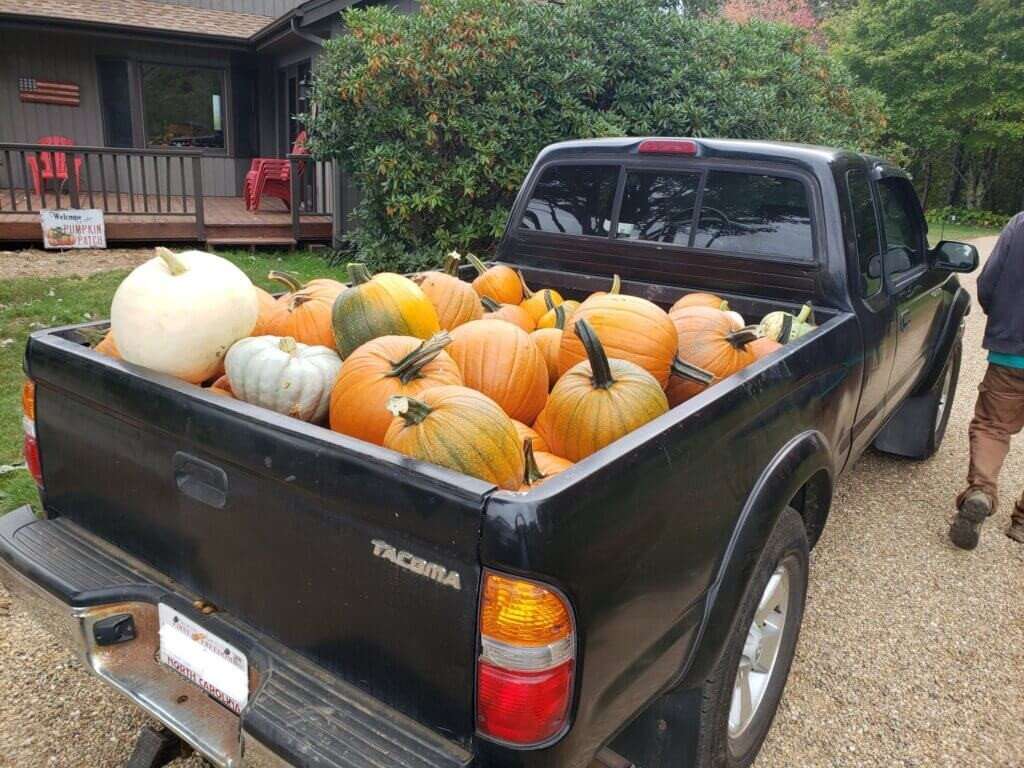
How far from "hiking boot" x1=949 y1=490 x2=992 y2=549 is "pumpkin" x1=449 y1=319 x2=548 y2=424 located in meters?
3.03

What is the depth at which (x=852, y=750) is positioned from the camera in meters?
2.89

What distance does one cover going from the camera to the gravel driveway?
2.82 m

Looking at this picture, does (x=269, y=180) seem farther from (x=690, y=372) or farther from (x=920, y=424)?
(x=690, y=372)

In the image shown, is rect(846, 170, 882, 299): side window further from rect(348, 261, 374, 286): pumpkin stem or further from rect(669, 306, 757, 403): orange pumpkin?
rect(348, 261, 374, 286): pumpkin stem

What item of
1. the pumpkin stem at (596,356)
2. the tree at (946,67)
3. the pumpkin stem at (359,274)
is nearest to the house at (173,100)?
the pumpkin stem at (359,274)

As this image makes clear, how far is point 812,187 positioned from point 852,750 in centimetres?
216

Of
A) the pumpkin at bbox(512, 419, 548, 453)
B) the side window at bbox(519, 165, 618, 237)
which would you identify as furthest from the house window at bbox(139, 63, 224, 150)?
the pumpkin at bbox(512, 419, 548, 453)

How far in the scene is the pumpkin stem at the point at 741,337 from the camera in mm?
2676

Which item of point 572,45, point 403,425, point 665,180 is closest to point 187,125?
point 572,45

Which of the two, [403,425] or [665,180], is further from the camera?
[665,180]

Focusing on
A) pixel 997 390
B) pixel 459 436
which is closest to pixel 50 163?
pixel 997 390

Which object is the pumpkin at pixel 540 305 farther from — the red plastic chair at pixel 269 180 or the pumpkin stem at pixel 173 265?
the red plastic chair at pixel 269 180

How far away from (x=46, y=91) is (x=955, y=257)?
1539 centimetres

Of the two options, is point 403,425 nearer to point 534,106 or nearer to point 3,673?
point 3,673
